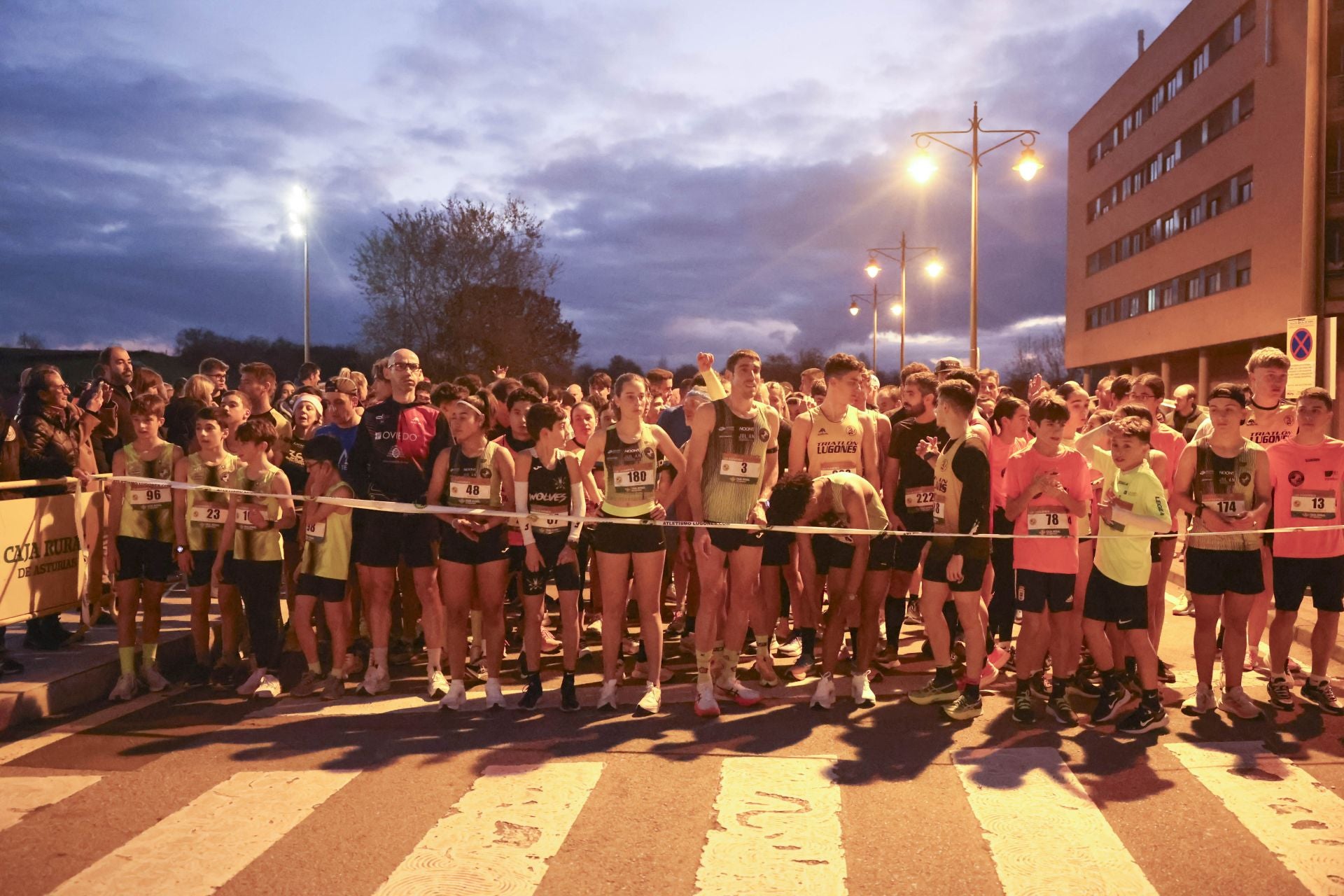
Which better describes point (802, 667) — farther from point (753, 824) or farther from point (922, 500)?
point (753, 824)

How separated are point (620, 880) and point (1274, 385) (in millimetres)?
6084

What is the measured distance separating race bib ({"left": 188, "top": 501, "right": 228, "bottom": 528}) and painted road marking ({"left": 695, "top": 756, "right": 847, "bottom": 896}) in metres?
4.05

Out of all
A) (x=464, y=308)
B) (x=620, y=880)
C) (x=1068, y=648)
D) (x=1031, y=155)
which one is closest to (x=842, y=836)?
(x=620, y=880)

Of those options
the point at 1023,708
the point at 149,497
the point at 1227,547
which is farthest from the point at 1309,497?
the point at 149,497

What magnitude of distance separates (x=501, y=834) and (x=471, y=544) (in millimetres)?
2436

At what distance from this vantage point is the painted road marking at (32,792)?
471 centimetres

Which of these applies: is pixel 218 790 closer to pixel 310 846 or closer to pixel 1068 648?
pixel 310 846

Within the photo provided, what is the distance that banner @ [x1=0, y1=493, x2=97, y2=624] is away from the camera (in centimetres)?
681

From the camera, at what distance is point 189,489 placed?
7.04m

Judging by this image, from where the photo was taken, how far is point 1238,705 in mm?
6223

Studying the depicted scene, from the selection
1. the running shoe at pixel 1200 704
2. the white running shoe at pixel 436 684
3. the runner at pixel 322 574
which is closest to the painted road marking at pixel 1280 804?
the running shoe at pixel 1200 704

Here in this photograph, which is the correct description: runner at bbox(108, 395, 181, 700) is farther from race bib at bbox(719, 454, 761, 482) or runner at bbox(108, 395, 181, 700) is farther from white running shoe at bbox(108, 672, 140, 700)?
race bib at bbox(719, 454, 761, 482)

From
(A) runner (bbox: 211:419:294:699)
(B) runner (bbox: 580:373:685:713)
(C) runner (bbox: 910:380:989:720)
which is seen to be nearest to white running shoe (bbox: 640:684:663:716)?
(B) runner (bbox: 580:373:685:713)

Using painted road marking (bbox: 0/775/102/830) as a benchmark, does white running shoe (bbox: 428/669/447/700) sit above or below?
above
